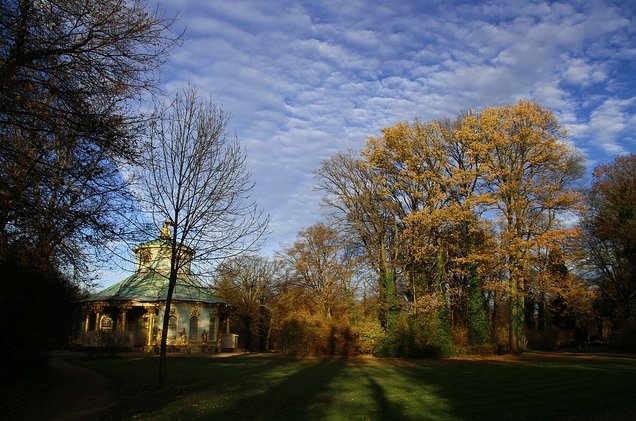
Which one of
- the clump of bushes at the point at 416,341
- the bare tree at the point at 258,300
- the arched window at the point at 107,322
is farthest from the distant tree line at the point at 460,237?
the bare tree at the point at 258,300

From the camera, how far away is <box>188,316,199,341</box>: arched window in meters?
39.0

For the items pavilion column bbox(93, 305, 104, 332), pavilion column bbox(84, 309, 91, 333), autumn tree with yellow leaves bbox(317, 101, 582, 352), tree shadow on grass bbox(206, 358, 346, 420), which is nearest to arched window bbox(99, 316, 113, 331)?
pavilion column bbox(93, 305, 104, 332)

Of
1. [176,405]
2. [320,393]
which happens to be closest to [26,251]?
[176,405]

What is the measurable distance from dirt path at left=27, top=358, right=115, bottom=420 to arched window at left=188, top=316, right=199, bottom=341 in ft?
66.1

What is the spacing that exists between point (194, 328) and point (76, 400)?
26.2 metres

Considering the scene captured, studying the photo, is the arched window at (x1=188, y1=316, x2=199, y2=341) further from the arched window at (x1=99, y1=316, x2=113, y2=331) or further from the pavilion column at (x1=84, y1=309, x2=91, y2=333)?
the pavilion column at (x1=84, y1=309, x2=91, y2=333)

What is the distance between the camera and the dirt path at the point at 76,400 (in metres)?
11.4

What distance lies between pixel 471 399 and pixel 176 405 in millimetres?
7131

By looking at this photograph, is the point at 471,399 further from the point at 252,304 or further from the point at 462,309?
the point at 252,304

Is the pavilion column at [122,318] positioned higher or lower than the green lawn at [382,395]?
higher

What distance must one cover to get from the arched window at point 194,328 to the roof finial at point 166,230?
25.5 meters

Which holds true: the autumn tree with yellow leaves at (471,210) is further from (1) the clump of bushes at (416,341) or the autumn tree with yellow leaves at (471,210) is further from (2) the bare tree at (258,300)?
(2) the bare tree at (258,300)

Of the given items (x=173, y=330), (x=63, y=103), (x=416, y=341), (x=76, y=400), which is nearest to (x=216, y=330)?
(x=173, y=330)

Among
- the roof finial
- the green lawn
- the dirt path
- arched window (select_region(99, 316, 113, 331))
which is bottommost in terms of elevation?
the dirt path
